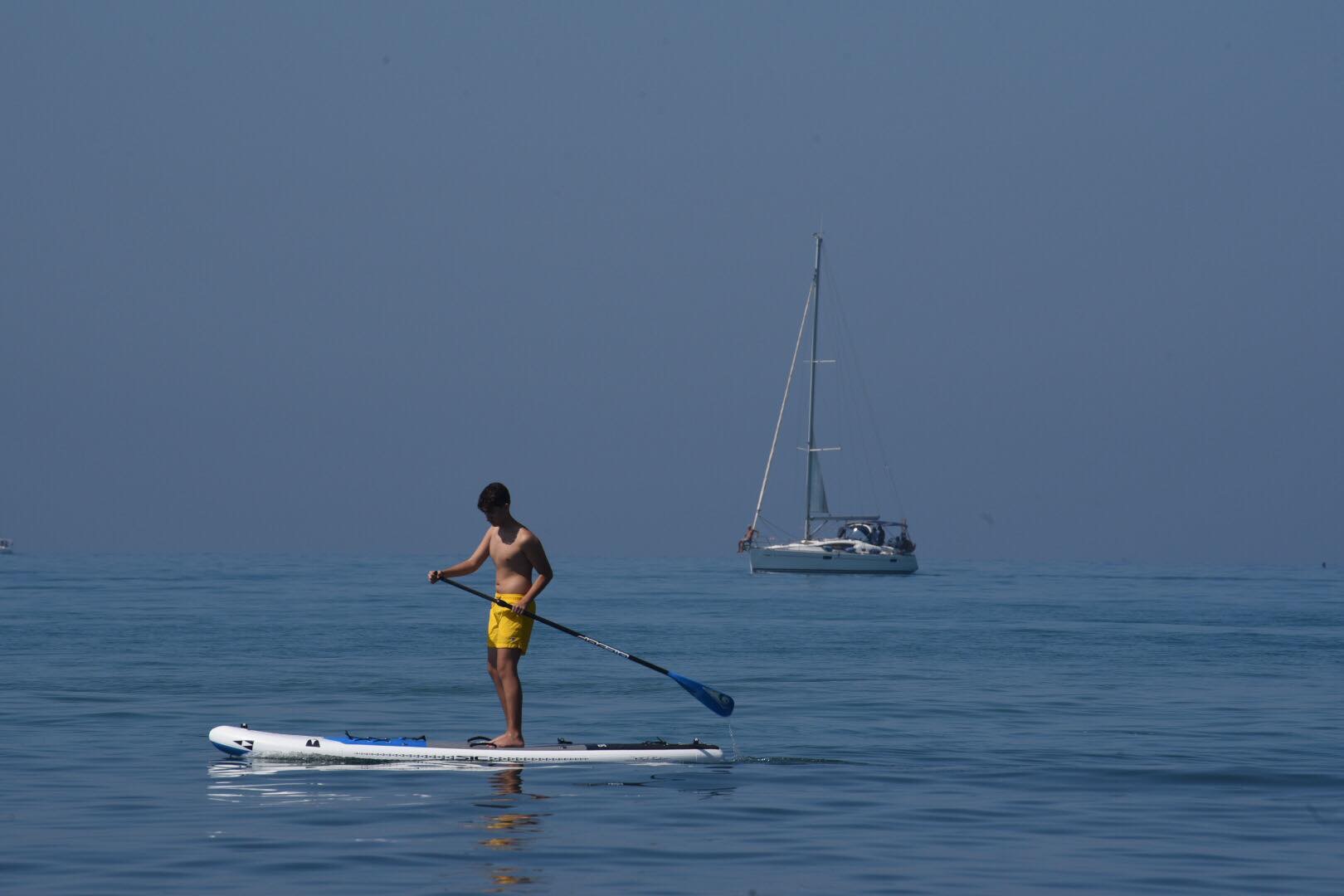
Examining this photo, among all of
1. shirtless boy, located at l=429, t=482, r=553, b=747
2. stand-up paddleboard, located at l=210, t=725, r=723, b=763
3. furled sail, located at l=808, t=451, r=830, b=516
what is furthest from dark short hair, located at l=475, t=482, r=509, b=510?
furled sail, located at l=808, t=451, r=830, b=516

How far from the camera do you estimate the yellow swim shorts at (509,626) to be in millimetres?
12602

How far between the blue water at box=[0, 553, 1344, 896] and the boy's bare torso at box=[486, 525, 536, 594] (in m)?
1.53

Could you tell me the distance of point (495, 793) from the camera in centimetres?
1183

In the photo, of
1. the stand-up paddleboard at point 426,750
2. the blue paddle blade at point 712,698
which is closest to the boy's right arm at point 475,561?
the stand-up paddleboard at point 426,750

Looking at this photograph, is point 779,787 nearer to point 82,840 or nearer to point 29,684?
point 82,840

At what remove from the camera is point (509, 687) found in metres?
12.8

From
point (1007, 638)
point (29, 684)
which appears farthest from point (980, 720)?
point (1007, 638)

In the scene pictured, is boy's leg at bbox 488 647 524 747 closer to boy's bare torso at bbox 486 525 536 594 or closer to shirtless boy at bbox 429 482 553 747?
shirtless boy at bbox 429 482 553 747

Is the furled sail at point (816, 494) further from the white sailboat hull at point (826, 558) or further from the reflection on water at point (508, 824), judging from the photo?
the reflection on water at point (508, 824)

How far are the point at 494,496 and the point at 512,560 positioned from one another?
540 mm

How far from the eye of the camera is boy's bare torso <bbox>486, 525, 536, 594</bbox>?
1267 centimetres

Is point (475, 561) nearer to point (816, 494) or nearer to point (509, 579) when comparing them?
point (509, 579)

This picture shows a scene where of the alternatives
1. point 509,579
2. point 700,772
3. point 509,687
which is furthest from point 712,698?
point 509,579

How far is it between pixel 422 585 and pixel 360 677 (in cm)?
5571
